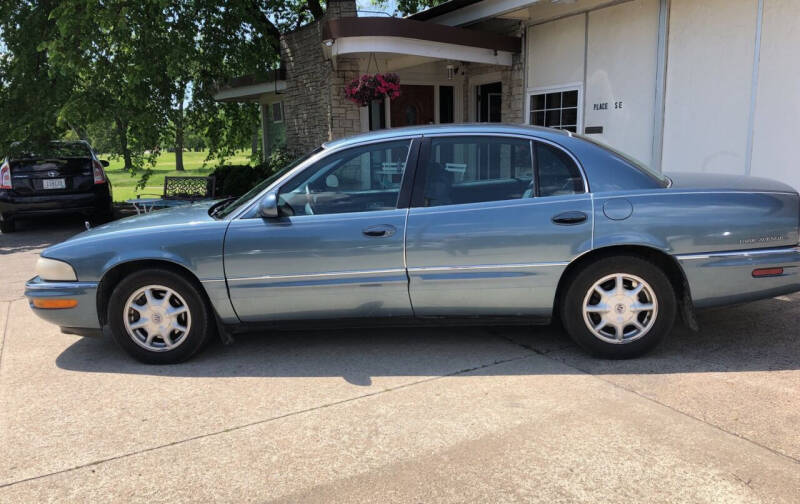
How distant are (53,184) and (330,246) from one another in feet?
29.7

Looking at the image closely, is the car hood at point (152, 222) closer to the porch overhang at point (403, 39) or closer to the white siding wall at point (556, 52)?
the porch overhang at point (403, 39)

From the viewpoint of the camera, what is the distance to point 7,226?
11.6 metres

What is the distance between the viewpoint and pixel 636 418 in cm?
339

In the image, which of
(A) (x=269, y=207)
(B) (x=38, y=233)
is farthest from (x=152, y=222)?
(B) (x=38, y=233)

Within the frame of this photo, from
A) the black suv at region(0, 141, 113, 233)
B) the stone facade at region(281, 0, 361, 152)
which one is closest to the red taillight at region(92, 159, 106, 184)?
the black suv at region(0, 141, 113, 233)

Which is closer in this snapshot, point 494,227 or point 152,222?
point 494,227

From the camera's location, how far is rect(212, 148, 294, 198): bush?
1275 cm

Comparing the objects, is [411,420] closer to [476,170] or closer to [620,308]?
[620,308]

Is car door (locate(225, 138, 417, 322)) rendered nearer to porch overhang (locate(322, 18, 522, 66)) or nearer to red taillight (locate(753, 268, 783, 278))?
red taillight (locate(753, 268, 783, 278))

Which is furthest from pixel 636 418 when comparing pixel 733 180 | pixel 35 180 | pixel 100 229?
pixel 35 180

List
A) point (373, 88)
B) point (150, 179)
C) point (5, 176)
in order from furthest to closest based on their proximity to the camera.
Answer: point (150, 179)
point (5, 176)
point (373, 88)

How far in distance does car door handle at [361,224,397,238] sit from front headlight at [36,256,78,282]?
83.0 inches

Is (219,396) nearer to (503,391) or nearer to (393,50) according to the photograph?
(503,391)

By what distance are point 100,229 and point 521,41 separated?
8094mm
